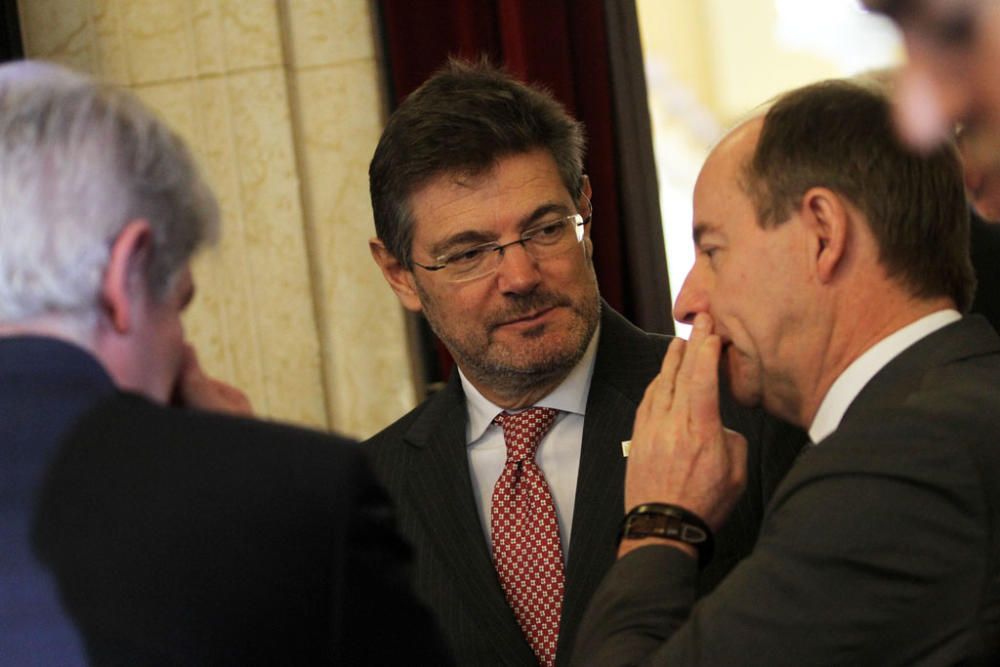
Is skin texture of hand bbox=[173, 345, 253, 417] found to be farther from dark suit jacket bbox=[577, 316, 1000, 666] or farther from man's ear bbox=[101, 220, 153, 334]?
dark suit jacket bbox=[577, 316, 1000, 666]

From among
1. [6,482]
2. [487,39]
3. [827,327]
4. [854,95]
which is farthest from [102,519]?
[487,39]

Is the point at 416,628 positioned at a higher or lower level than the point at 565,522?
higher

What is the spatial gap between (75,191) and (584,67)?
3110 mm

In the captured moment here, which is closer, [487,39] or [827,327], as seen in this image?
[827,327]

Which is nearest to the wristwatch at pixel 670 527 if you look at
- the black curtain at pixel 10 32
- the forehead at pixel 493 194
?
the forehead at pixel 493 194

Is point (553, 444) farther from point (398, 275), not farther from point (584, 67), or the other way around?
point (584, 67)

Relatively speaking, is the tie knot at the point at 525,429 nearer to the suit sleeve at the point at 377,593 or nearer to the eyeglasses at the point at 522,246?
the eyeglasses at the point at 522,246

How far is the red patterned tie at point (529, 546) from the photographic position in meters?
2.05

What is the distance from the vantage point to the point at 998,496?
140cm

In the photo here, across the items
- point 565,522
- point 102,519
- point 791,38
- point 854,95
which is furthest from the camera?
point 791,38

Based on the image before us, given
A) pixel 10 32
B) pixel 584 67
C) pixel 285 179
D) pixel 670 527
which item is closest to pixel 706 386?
pixel 670 527

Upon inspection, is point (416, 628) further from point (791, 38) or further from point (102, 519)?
point (791, 38)

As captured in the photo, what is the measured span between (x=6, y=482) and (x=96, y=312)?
0.57 feet

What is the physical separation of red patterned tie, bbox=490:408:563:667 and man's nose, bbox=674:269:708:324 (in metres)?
0.46
